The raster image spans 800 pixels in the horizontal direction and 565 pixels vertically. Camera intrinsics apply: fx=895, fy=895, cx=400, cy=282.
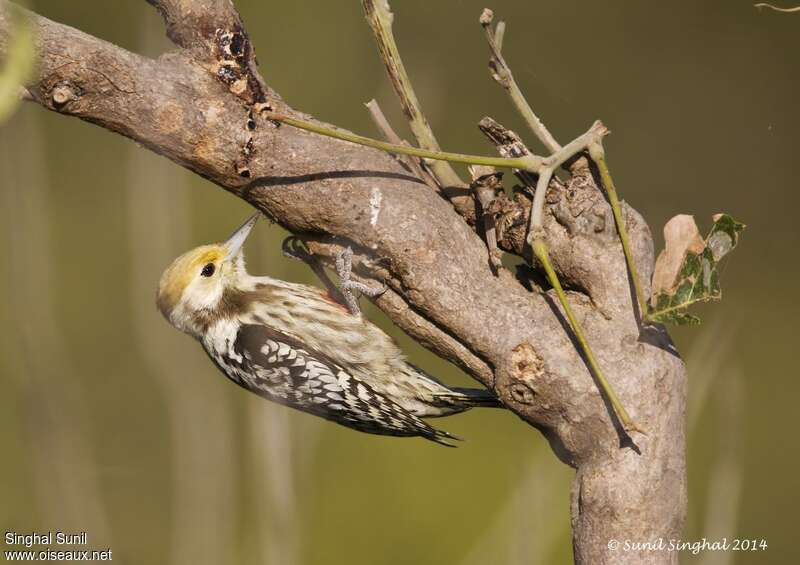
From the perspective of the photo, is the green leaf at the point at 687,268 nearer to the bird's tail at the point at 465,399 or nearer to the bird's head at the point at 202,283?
the bird's tail at the point at 465,399

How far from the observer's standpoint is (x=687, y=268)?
2.03m

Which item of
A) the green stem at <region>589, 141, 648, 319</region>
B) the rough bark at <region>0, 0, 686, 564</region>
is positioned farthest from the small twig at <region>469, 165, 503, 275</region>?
the green stem at <region>589, 141, 648, 319</region>

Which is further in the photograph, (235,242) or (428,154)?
(235,242)

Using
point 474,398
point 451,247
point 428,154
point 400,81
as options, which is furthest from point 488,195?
point 474,398

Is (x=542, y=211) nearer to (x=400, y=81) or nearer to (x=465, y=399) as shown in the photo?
(x=400, y=81)

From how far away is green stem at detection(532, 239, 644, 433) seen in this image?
1948mm

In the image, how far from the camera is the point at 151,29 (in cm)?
281

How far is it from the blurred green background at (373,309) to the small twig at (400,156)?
73 cm

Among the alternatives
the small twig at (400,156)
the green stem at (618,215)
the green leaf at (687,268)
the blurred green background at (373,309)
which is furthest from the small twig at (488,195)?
the blurred green background at (373,309)

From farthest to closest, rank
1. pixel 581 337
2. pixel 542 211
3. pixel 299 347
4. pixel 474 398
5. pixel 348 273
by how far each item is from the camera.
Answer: pixel 299 347 < pixel 474 398 < pixel 348 273 < pixel 542 211 < pixel 581 337

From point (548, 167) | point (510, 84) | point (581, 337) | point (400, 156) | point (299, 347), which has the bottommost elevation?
point (581, 337)

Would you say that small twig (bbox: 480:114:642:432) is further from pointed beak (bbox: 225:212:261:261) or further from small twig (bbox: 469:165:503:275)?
pointed beak (bbox: 225:212:261:261)

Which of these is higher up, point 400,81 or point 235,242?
point 400,81

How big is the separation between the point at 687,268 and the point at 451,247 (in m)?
0.55
